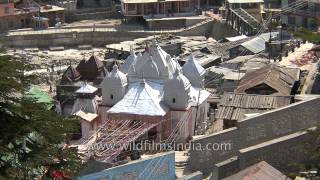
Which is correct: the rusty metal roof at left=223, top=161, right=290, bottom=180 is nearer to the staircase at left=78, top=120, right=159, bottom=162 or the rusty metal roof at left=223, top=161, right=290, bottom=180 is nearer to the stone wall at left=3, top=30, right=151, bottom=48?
the staircase at left=78, top=120, right=159, bottom=162

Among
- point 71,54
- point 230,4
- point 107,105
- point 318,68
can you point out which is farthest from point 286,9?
point 107,105

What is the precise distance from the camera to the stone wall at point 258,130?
21703 millimetres

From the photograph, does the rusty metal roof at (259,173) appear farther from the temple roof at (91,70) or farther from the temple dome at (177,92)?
the temple roof at (91,70)

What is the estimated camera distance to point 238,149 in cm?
2209

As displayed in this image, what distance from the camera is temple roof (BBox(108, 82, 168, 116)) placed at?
2520 cm

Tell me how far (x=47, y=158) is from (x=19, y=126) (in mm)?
737

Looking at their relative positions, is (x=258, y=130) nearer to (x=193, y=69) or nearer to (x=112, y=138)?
(x=112, y=138)

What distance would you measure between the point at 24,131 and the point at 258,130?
12611mm

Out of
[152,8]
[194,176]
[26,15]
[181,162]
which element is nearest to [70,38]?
[26,15]

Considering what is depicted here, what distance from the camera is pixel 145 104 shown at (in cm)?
2545

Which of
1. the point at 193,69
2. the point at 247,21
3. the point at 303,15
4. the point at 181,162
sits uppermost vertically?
the point at 303,15

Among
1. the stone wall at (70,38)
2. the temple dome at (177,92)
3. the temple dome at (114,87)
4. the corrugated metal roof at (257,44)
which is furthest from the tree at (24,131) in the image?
the stone wall at (70,38)

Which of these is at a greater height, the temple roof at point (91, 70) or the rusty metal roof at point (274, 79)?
the rusty metal roof at point (274, 79)

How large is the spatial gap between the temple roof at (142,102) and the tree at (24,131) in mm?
13259
